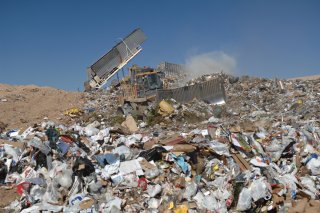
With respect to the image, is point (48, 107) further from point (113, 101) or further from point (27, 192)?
point (27, 192)

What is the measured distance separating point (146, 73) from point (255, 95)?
513cm

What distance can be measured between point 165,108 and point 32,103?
7.16 metres

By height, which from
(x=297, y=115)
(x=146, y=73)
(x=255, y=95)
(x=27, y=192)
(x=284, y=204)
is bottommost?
(x=284, y=204)

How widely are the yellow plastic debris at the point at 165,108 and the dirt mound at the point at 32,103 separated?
353 centimetres

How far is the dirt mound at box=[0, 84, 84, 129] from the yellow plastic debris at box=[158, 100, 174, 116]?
3526 mm

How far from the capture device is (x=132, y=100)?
12.3m

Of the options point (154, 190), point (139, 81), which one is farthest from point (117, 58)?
point (154, 190)

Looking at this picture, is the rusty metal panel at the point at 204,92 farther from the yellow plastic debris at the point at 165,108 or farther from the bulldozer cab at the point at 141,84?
the yellow plastic debris at the point at 165,108

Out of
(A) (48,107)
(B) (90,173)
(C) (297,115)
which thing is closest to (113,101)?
(A) (48,107)

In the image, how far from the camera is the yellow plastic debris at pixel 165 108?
11.2 metres

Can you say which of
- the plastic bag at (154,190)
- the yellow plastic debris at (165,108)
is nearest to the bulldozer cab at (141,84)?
the yellow plastic debris at (165,108)

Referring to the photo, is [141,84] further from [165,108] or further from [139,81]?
[165,108]

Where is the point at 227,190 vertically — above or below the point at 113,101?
below

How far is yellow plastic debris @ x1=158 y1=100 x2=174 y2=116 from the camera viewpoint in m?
11.2
